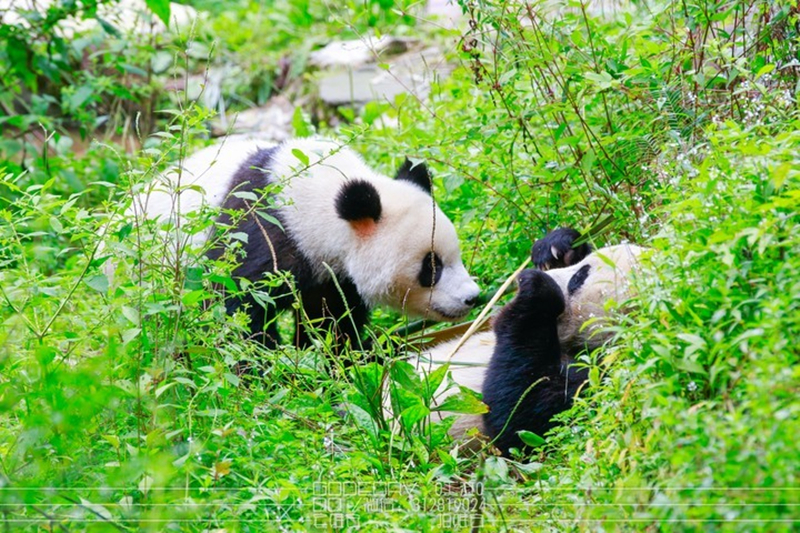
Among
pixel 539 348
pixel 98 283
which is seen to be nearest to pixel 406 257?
pixel 539 348

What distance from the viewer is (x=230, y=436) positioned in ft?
10.3

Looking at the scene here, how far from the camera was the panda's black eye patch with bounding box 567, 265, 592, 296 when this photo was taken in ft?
13.5

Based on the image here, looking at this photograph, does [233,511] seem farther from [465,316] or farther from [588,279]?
[465,316]

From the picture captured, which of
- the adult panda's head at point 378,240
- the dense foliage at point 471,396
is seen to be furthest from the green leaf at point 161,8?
the adult panda's head at point 378,240

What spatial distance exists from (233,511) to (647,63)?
2737 millimetres

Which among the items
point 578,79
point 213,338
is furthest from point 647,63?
point 213,338

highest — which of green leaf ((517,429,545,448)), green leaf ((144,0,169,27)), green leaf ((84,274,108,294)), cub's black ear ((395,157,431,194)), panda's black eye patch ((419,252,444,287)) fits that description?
green leaf ((144,0,169,27))

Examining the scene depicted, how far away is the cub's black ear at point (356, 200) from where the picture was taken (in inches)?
186

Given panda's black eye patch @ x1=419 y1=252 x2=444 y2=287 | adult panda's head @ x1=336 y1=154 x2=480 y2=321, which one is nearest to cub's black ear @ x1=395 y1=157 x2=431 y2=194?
adult panda's head @ x1=336 y1=154 x2=480 y2=321

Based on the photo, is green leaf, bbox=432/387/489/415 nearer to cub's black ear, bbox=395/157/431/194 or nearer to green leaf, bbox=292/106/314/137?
cub's black ear, bbox=395/157/431/194

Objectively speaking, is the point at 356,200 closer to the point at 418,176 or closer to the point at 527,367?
the point at 418,176

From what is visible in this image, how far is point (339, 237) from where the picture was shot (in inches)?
193

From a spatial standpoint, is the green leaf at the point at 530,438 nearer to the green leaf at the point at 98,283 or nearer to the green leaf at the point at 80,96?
the green leaf at the point at 98,283

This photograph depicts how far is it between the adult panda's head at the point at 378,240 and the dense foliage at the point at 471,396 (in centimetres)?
26
